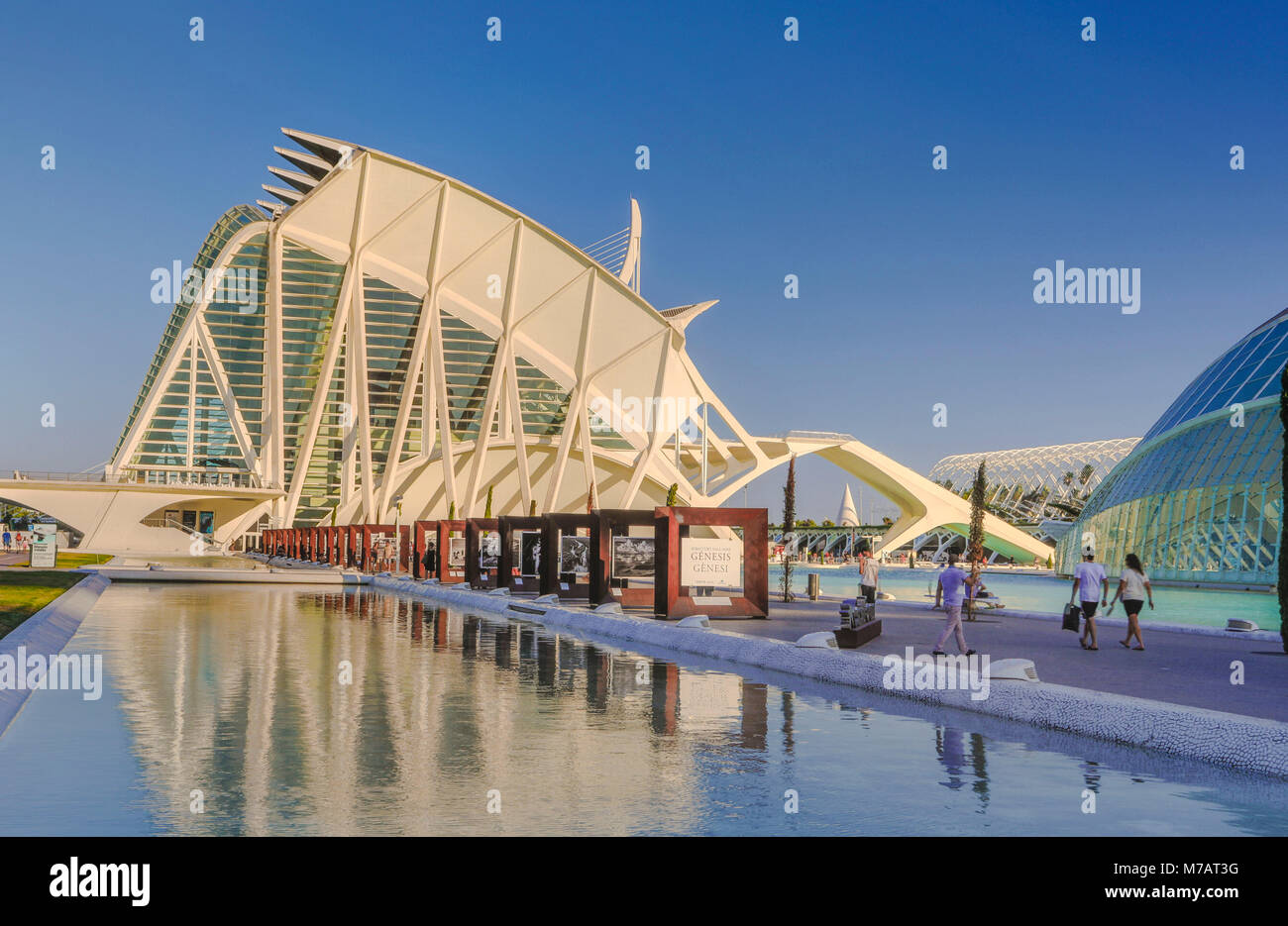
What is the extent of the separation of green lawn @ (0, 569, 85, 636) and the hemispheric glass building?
113ft

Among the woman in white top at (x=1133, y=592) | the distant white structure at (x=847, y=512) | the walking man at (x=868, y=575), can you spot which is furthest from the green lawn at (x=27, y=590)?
the distant white structure at (x=847, y=512)

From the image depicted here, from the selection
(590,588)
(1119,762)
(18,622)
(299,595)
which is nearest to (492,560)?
(299,595)

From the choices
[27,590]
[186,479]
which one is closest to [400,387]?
[186,479]

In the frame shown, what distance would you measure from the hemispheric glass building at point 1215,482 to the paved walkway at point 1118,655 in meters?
18.4

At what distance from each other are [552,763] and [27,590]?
19649 millimetres

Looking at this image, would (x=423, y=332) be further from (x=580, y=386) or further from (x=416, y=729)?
(x=416, y=729)

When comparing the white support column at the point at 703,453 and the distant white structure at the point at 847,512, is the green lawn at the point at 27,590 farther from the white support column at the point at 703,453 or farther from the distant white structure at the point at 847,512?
the distant white structure at the point at 847,512

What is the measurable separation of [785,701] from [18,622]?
1090 cm

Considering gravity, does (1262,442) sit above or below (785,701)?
above

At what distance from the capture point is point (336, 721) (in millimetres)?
9703

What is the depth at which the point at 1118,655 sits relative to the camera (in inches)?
621

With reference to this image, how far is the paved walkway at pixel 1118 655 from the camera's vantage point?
11281 mm
